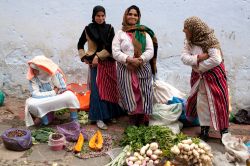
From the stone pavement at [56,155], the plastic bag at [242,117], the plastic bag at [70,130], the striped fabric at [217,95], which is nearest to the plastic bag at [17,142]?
the stone pavement at [56,155]

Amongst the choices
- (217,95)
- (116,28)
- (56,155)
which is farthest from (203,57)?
(56,155)

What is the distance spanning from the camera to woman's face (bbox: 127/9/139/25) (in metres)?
5.38

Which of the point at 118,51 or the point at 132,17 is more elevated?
the point at 132,17

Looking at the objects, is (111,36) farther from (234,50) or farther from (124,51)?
(234,50)

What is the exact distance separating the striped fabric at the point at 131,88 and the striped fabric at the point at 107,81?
0.21m

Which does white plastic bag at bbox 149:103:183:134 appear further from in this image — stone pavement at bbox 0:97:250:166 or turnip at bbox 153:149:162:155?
turnip at bbox 153:149:162:155

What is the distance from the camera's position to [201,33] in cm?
500

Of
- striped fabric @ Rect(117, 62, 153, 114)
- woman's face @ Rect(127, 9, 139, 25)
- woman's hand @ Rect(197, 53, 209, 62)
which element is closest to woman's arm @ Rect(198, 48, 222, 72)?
woman's hand @ Rect(197, 53, 209, 62)

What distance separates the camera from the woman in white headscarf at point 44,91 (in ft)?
18.1

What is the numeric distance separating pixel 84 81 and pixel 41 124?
4.44ft

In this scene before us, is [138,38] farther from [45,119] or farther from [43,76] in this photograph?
[45,119]

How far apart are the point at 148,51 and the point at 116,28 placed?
1391 millimetres

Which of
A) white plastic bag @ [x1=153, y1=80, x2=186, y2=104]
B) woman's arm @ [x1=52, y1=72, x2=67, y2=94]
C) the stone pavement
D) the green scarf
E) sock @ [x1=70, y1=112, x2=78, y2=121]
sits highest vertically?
the green scarf

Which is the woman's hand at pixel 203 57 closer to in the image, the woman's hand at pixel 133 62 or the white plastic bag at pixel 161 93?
the woman's hand at pixel 133 62
